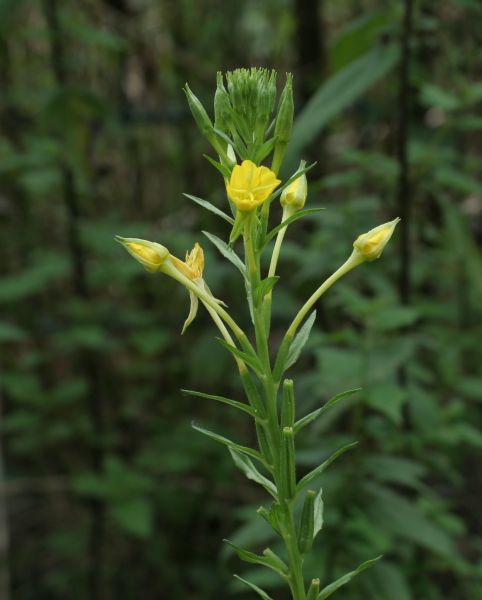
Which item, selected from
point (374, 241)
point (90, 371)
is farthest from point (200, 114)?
point (90, 371)

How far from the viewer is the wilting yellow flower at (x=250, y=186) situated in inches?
33.1

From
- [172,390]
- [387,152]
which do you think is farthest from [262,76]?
[172,390]

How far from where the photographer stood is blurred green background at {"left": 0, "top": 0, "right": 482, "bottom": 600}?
182cm

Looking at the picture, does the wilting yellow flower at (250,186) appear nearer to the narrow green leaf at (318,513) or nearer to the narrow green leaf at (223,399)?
the narrow green leaf at (223,399)

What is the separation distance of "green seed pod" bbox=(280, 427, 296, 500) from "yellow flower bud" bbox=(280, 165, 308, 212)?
277 millimetres

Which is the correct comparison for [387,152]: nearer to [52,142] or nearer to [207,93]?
[207,93]

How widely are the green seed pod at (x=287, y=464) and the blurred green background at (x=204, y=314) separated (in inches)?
27.7

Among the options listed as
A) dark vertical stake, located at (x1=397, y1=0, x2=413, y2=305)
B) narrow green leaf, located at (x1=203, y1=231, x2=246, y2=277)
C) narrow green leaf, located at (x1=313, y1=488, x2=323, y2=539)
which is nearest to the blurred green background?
dark vertical stake, located at (x1=397, y1=0, x2=413, y2=305)

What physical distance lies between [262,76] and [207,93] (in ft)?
8.30

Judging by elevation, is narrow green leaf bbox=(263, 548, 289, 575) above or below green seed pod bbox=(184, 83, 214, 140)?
below

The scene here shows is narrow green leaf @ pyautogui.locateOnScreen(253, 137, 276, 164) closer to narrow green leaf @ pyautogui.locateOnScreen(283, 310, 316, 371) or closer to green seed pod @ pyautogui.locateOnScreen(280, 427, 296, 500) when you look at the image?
narrow green leaf @ pyautogui.locateOnScreen(283, 310, 316, 371)

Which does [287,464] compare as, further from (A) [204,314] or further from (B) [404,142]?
(A) [204,314]

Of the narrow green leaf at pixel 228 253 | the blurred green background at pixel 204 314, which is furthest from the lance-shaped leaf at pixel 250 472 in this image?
the blurred green background at pixel 204 314

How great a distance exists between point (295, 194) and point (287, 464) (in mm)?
321
